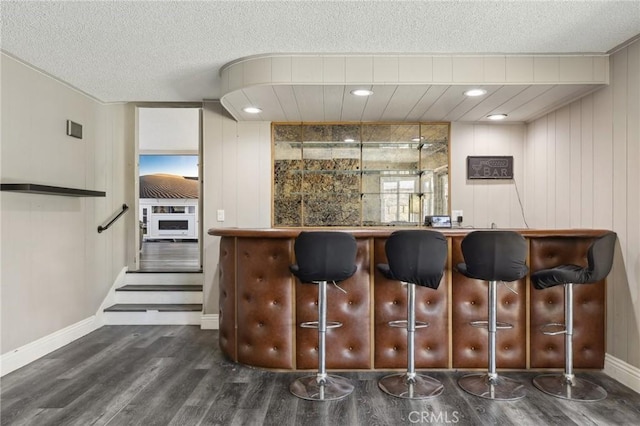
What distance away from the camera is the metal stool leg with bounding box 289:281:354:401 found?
265 cm

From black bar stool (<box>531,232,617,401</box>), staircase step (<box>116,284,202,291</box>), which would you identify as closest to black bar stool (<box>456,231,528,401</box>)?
black bar stool (<box>531,232,617,401</box>)

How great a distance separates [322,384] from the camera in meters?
2.75

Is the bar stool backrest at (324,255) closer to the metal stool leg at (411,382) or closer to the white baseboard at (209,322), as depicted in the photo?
the metal stool leg at (411,382)

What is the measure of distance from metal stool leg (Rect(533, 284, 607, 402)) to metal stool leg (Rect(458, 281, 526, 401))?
0.20 metres

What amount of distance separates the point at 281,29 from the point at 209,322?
3.09 metres

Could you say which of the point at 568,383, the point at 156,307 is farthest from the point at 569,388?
the point at 156,307

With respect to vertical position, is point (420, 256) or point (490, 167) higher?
point (490, 167)

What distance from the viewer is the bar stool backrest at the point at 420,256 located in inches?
101

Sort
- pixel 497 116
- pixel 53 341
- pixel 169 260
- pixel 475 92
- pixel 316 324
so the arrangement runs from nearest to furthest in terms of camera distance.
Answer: pixel 316 324 → pixel 475 92 → pixel 53 341 → pixel 497 116 → pixel 169 260

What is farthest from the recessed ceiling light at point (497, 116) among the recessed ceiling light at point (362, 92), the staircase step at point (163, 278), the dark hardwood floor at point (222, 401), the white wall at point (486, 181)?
the staircase step at point (163, 278)

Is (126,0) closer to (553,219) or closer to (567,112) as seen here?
(567,112)

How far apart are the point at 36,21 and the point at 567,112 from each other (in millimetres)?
4278

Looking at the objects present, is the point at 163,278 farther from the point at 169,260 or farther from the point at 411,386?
the point at 411,386

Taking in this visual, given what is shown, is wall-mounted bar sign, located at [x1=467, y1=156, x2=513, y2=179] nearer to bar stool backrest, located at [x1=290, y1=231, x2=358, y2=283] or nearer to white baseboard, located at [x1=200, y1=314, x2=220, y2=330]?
bar stool backrest, located at [x1=290, y1=231, x2=358, y2=283]
